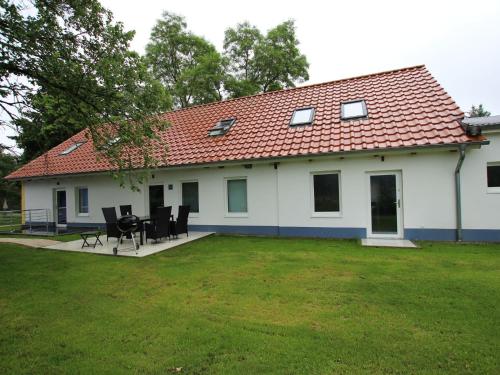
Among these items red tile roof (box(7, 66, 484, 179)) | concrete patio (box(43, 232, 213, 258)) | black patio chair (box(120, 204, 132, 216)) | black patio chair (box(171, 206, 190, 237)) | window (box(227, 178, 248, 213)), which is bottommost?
concrete patio (box(43, 232, 213, 258))

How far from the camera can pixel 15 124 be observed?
7469 mm

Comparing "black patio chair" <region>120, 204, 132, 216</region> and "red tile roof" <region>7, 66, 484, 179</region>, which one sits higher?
"red tile roof" <region>7, 66, 484, 179</region>

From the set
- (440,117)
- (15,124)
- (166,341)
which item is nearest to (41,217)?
(15,124)

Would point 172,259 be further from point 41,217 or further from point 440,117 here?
point 41,217

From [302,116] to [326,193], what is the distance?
12.2ft

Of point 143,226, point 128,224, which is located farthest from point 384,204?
point 128,224

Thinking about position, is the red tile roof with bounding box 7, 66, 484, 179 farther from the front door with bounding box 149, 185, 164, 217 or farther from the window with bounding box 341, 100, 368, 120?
the front door with bounding box 149, 185, 164, 217

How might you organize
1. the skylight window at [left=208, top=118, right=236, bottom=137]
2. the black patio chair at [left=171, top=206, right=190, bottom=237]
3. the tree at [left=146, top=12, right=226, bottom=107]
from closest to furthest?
the black patio chair at [left=171, top=206, right=190, bottom=237]
the skylight window at [left=208, top=118, right=236, bottom=137]
the tree at [left=146, top=12, right=226, bottom=107]

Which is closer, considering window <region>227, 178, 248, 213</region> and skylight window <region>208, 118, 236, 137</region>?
window <region>227, 178, 248, 213</region>

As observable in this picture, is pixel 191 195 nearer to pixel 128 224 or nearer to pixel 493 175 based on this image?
pixel 128 224

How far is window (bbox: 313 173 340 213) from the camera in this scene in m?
10.2

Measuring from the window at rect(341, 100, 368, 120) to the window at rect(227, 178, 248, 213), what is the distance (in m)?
4.59

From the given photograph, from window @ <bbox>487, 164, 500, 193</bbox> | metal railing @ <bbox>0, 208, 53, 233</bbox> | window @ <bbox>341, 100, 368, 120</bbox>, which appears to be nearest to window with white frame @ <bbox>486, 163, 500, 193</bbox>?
window @ <bbox>487, 164, 500, 193</bbox>

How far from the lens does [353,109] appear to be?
456 inches
